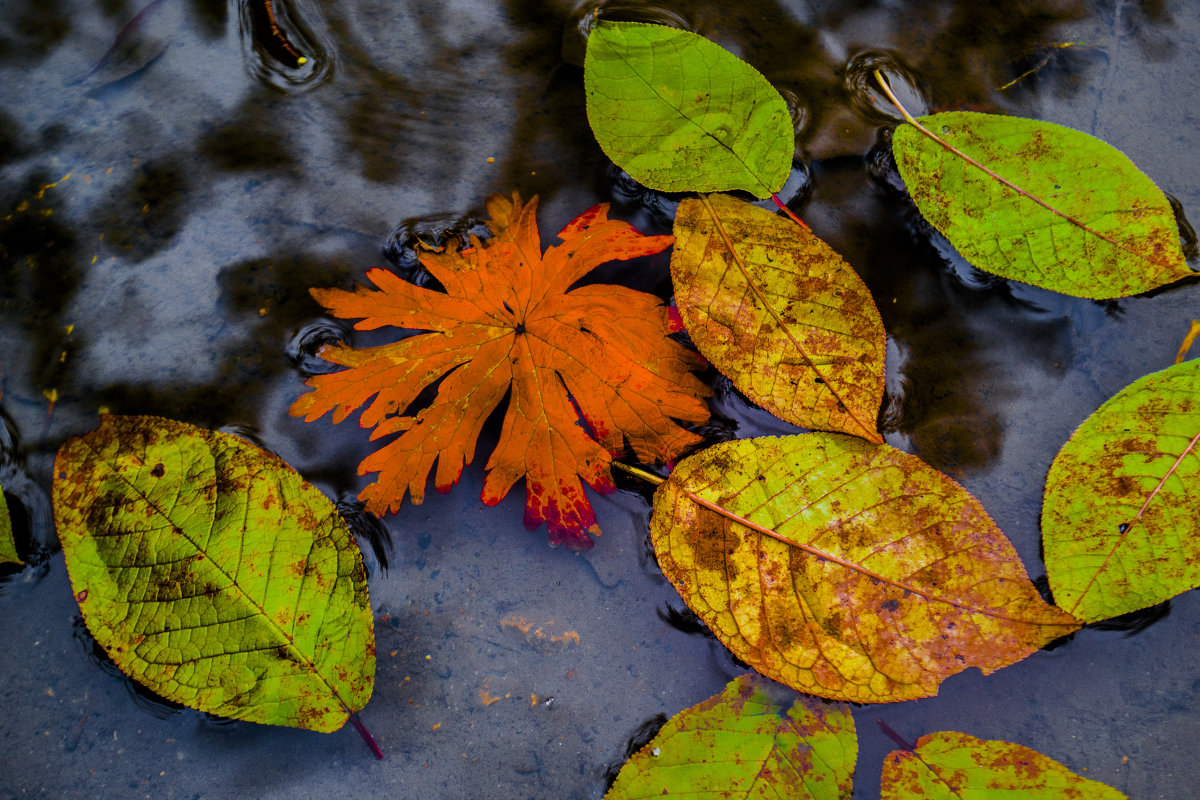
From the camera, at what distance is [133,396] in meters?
1.53

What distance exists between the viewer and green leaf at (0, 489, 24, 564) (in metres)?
1.38

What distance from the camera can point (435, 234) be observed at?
1629 millimetres

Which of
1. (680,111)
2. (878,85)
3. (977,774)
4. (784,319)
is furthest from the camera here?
(878,85)

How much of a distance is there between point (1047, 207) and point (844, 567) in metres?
0.94

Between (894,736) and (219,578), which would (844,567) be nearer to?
(894,736)

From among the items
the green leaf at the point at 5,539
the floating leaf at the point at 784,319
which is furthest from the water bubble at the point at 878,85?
the green leaf at the point at 5,539

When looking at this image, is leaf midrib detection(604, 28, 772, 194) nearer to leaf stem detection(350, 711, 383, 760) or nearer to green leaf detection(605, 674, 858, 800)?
green leaf detection(605, 674, 858, 800)

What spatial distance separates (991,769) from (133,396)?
2.01 meters

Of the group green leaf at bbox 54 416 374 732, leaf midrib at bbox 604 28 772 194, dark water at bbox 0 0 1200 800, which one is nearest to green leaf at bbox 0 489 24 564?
dark water at bbox 0 0 1200 800

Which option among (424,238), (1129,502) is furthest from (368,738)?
(1129,502)

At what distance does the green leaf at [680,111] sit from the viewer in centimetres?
146

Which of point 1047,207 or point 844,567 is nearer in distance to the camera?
point 844,567

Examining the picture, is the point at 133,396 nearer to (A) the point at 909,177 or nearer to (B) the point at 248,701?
(B) the point at 248,701

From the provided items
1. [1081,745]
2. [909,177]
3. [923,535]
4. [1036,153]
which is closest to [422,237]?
[909,177]
